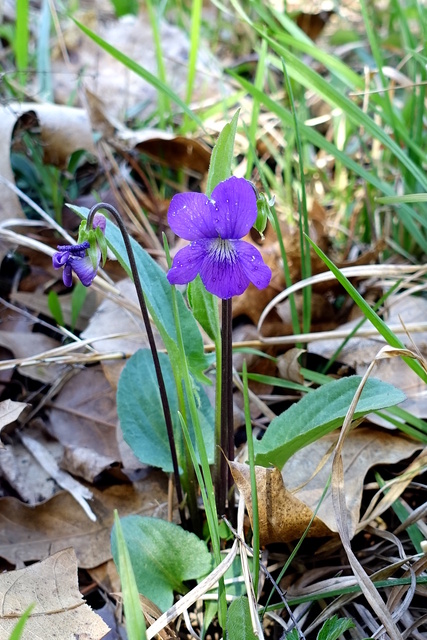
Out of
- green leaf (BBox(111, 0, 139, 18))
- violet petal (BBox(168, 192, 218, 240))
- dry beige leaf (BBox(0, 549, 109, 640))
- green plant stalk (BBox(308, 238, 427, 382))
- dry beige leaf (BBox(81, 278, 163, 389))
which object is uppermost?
green leaf (BBox(111, 0, 139, 18))

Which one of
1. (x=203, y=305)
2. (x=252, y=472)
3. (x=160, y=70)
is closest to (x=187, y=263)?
(x=203, y=305)

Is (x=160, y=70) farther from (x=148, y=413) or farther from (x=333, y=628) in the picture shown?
(x=333, y=628)

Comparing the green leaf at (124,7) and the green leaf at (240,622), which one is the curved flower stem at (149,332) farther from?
the green leaf at (124,7)

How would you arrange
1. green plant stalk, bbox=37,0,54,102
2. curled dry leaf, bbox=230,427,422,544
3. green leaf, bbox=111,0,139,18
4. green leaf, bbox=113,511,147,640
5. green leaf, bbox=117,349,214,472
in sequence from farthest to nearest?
green leaf, bbox=111,0,139,18
green plant stalk, bbox=37,0,54,102
green leaf, bbox=117,349,214,472
curled dry leaf, bbox=230,427,422,544
green leaf, bbox=113,511,147,640

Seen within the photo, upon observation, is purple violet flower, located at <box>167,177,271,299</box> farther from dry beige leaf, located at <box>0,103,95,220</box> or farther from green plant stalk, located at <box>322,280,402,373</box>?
dry beige leaf, located at <box>0,103,95,220</box>

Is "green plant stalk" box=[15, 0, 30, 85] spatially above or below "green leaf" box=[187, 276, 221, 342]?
above

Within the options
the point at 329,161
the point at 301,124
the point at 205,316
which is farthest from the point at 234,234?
the point at 329,161

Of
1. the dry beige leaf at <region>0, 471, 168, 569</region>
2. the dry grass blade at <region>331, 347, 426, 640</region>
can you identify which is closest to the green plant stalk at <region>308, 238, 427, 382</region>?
the dry grass blade at <region>331, 347, 426, 640</region>
